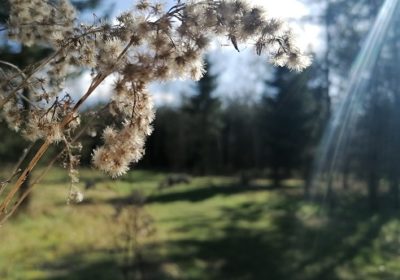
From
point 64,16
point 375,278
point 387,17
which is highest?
point 387,17

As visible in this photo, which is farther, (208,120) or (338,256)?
Answer: (208,120)

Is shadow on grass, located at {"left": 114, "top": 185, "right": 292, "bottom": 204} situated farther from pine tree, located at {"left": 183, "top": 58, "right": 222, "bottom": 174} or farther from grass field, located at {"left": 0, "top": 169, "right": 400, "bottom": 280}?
pine tree, located at {"left": 183, "top": 58, "right": 222, "bottom": 174}

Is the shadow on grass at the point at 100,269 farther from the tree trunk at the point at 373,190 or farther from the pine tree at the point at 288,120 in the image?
the pine tree at the point at 288,120

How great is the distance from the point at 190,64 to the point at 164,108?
28818 millimetres

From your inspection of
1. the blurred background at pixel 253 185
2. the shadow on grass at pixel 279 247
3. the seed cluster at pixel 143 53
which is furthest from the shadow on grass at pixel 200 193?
the seed cluster at pixel 143 53

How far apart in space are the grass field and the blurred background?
0.15ft

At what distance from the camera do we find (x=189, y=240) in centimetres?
1123

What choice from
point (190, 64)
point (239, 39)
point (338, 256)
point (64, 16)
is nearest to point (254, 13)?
point (239, 39)

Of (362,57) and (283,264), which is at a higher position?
(362,57)

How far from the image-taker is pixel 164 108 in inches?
1184

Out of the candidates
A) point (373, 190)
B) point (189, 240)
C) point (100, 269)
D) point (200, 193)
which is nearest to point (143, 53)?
point (100, 269)

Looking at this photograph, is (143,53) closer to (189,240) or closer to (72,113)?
(72,113)

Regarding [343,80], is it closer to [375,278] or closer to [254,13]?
[375,278]

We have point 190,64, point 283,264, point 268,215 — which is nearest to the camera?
point 190,64
